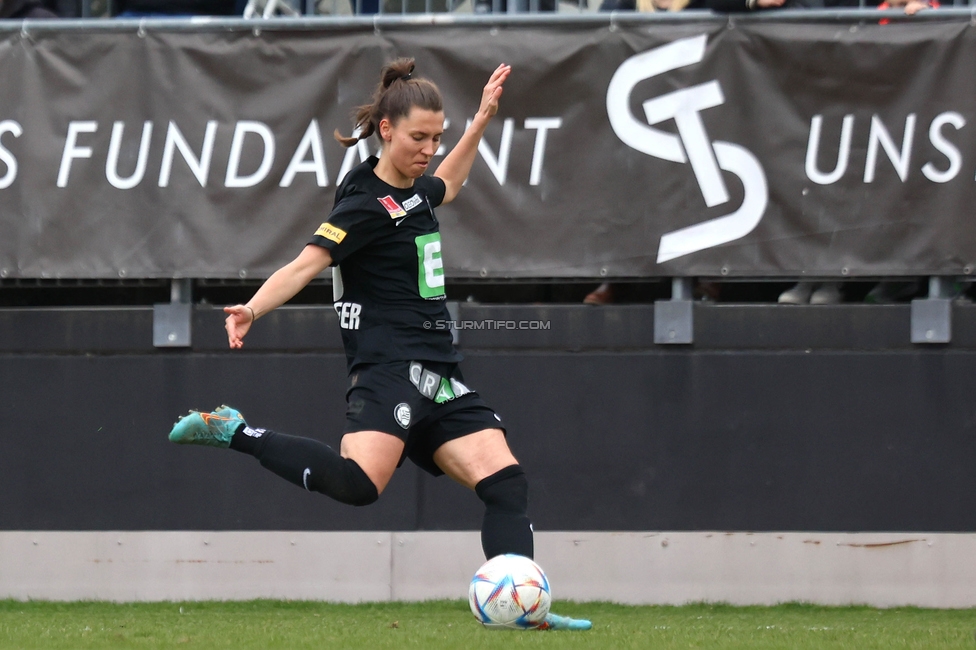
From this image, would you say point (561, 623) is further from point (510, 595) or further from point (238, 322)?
point (238, 322)

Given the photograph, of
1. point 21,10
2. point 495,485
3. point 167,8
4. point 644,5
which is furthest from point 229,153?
point 495,485

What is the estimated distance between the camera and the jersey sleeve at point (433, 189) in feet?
18.1

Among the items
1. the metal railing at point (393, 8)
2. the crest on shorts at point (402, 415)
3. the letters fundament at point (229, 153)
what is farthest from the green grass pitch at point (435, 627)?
the metal railing at point (393, 8)

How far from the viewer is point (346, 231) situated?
516cm

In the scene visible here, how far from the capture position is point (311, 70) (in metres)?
8.29

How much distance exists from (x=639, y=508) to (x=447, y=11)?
11.5 ft

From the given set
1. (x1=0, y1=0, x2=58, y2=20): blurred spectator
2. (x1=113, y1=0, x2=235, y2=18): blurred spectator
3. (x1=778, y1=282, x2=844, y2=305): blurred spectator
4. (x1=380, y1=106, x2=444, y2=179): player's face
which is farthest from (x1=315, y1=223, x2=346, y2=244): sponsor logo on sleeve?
(x1=0, y1=0, x2=58, y2=20): blurred spectator

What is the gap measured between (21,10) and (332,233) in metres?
4.80

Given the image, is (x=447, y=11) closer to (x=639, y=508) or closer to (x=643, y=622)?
(x=639, y=508)

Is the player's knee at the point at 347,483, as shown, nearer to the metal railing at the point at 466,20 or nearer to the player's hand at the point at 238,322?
the player's hand at the point at 238,322

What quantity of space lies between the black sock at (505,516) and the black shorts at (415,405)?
8.6 inches

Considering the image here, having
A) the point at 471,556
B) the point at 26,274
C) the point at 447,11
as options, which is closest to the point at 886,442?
the point at 471,556

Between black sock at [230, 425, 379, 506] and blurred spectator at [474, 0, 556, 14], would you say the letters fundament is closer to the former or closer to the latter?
blurred spectator at [474, 0, 556, 14]

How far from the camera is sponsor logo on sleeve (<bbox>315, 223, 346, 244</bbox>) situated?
5.13 m
